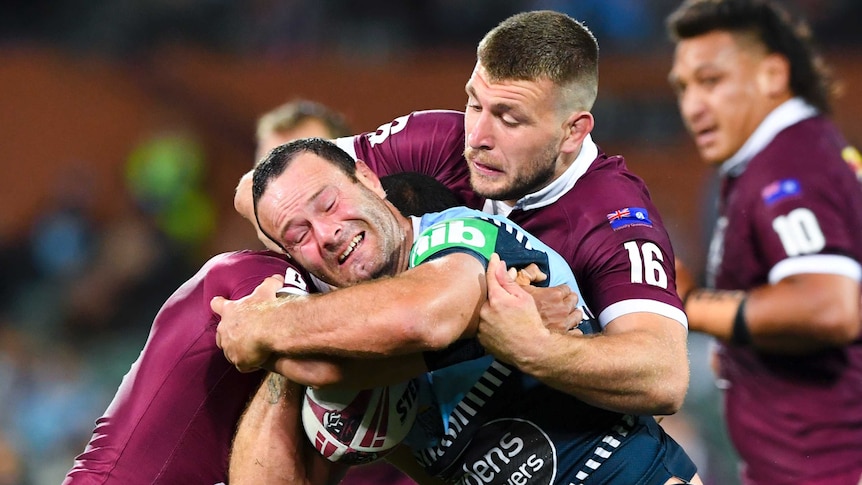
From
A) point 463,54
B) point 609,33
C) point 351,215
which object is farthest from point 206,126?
point 351,215

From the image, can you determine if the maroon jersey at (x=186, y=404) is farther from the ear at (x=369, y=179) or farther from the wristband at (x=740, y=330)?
the wristband at (x=740, y=330)

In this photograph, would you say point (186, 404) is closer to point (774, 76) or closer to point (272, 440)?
point (272, 440)

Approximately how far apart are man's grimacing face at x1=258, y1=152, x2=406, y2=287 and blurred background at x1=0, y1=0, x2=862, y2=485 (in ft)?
18.9

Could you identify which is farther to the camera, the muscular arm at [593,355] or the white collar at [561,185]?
the white collar at [561,185]

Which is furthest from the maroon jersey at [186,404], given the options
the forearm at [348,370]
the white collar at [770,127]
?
the white collar at [770,127]

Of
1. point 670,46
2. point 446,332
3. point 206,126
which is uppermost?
point 446,332

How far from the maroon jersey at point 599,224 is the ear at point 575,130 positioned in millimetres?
46

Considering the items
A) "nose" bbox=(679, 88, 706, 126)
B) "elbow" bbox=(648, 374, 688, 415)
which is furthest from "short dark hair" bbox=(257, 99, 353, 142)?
"elbow" bbox=(648, 374, 688, 415)

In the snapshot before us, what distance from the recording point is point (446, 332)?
263cm

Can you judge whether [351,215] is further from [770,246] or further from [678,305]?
[770,246]

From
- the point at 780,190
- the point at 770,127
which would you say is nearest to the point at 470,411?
the point at 780,190

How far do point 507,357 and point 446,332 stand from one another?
0.21 m

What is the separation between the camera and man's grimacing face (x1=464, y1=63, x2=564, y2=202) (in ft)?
Result: 10.8

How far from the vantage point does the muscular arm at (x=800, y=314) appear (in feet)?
13.8
